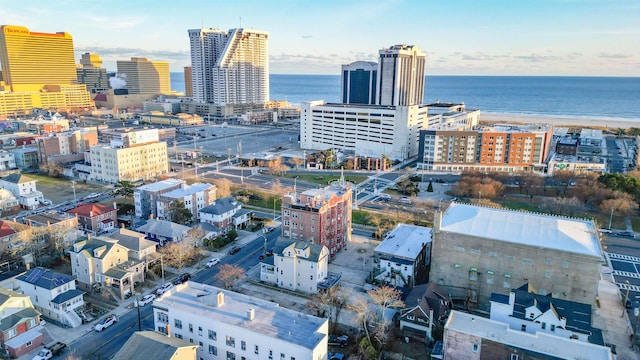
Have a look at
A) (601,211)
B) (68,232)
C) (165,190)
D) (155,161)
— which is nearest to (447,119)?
(601,211)

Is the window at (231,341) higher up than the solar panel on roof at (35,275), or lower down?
lower down

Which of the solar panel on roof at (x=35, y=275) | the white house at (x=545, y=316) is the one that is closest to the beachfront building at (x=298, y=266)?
the white house at (x=545, y=316)

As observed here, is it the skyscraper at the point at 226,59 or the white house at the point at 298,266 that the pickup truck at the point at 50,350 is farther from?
the skyscraper at the point at 226,59

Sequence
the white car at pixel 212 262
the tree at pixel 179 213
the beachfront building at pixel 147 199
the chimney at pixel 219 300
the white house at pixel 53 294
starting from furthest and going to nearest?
the beachfront building at pixel 147 199
the tree at pixel 179 213
the white car at pixel 212 262
the white house at pixel 53 294
the chimney at pixel 219 300

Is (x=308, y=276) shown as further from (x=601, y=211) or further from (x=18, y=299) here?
→ (x=601, y=211)

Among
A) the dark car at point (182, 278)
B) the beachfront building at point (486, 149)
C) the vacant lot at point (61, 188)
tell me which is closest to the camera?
the dark car at point (182, 278)

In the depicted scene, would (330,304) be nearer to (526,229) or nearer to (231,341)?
(231,341)
